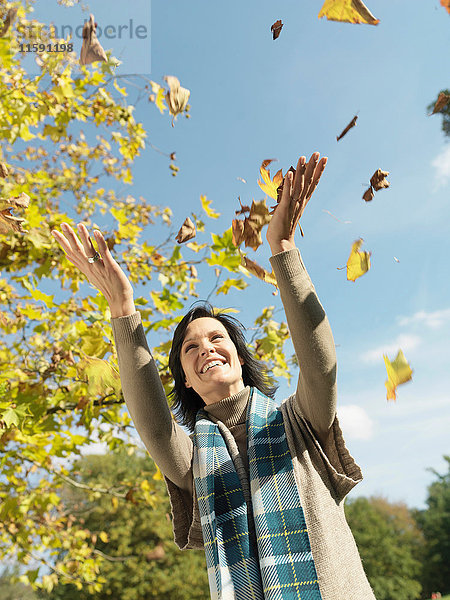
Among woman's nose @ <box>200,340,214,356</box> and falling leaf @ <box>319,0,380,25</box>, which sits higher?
falling leaf @ <box>319,0,380,25</box>

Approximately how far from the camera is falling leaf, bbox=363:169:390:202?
60.9 inches

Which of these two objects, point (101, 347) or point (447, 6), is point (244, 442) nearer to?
point (101, 347)

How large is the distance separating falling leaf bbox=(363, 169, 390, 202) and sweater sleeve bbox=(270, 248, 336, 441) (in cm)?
36

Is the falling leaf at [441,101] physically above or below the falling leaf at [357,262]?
above

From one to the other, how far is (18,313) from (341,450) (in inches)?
114

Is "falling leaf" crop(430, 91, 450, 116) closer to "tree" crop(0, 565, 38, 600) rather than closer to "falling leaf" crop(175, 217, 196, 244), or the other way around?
"falling leaf" crop(175, 217, 196, 244)

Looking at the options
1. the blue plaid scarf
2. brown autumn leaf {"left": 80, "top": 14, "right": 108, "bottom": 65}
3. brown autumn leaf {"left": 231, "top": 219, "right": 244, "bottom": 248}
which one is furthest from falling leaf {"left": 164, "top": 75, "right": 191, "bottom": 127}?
the blue plaid scarf

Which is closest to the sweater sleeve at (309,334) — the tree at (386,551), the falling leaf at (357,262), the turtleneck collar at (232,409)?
the falling leaf at (357,262)

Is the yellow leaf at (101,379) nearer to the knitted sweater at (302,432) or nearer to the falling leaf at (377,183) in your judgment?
the knitted sweater at (302,432)

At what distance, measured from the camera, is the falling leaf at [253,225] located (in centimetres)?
157

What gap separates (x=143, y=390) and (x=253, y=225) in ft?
2.13

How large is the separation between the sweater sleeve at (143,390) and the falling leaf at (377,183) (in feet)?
2.80

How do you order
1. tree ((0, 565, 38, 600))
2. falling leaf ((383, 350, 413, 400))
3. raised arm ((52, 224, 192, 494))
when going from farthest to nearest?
1. tree ((0, 565, 38, 600))
2. raised arm ((52, 224, 192, 494))
3. falling leaf ((383, 350, 413, 400))

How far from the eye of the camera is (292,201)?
1391 millimetres
